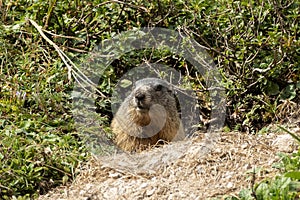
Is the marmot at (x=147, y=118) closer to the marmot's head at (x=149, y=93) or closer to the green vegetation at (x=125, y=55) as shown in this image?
the marmot's head at (x=149, y=93)

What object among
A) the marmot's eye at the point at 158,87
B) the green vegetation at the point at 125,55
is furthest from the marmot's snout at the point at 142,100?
the green vegetation at the point at 125,55

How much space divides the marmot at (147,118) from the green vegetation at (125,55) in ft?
0.64

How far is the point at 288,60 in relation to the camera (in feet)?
19.7

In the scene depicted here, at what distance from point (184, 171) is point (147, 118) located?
129cm

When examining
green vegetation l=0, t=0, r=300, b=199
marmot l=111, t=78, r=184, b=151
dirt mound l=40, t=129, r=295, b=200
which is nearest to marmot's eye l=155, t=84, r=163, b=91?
marmot l=111, t=78, r=184, b=151

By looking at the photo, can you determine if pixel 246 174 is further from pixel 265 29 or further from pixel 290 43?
pixel 265 29

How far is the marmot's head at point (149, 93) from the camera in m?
5.68

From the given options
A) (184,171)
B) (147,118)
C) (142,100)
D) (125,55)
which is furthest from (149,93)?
(184,171)

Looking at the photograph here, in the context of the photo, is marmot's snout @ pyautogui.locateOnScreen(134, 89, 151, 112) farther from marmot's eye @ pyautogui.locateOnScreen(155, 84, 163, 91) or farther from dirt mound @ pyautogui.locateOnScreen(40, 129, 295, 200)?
dirt mound @ pyautogui.locateOnScreen(40, 129, 295, 200)

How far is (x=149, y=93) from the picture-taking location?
18.9 ft

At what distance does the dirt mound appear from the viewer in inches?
164

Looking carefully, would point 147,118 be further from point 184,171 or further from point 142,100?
point 184,171

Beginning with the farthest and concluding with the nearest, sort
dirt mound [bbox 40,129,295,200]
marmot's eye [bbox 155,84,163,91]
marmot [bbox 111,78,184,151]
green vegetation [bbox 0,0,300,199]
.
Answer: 1. marmot's eye [bbox 155,84,163,91]
2. marmot [bbox 111,78,184,151]
3. green vegetation [bbox 0,0,300,199]
4. dirt mound [bbox 40,129,295,200]

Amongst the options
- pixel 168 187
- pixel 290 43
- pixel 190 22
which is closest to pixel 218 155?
pixel 168 187
